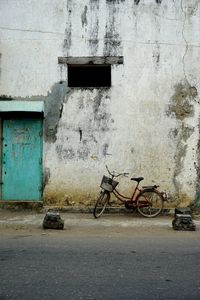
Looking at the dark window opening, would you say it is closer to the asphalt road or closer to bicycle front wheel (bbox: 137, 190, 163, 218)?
bicycle front wheel (bbox: 137, 190, 163, 218)

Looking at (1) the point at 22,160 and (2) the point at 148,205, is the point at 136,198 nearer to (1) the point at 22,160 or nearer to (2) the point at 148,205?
(2) the point at 148,205

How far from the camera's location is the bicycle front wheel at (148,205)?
11.8 metres

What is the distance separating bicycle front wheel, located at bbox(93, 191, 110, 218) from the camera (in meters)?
11.7

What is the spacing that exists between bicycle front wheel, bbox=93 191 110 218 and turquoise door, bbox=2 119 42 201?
5.64ft

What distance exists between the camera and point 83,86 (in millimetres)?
12914

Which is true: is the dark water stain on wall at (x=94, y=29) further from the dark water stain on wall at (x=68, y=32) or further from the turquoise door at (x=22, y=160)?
the turquoise door at (x=22, y=160)

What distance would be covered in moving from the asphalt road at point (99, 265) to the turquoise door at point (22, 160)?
9.53ft

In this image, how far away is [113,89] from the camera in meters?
12.4

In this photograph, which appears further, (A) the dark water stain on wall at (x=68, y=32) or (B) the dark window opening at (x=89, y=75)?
(B) the dark window opening at (x=89, y=75)

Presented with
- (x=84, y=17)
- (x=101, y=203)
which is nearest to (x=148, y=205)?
(x=101, y=203)

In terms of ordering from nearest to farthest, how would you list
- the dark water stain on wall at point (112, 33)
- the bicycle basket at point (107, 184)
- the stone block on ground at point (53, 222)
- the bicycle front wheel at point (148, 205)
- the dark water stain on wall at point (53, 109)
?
the stone block on ground at point (53, 222) < the bicycle basket at point (107, 184) < the bicycle front wheel at point (148, 205) < the dark water stain on wall at point (112, 33) < the dark water stain on wall at point (53, 109)

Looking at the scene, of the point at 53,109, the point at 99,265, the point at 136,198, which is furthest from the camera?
the point at 53,109

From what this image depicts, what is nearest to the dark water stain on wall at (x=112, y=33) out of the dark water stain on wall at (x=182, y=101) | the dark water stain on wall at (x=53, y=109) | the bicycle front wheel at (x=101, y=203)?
the dark water stain on wall at (x=53, y=109)

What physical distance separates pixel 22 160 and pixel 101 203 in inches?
94.9
